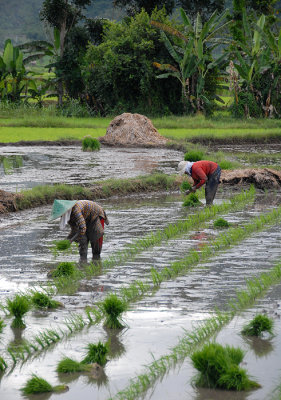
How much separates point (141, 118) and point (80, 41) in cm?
1184

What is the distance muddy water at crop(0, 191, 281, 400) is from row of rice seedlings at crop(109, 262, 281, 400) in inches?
3.4

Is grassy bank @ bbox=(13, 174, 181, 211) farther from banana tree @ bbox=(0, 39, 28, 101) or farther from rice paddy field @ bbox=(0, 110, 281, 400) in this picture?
banana tree @ bbox=(0, 39, 28, 101)

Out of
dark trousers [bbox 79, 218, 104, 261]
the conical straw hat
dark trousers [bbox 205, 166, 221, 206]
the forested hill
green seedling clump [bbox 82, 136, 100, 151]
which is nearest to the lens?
the conical straw hat

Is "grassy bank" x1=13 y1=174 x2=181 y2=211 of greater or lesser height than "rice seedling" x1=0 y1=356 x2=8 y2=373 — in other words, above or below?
below

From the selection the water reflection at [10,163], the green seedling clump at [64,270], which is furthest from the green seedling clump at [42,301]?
the water reflection at [10,163]

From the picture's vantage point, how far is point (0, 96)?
96.0 ft

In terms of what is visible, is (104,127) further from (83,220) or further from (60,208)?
(60,208)

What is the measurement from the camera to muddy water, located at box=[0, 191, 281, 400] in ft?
12.6

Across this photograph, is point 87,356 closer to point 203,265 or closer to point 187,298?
point 187,298

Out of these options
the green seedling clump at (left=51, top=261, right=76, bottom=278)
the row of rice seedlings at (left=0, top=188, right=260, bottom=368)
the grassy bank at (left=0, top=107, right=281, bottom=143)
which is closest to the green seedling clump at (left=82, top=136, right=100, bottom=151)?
the grassy bank at (left=0, top=107, right=281, bottom=143)

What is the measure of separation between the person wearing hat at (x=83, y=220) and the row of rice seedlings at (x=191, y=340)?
1723mm

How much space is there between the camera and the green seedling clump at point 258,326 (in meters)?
4.41

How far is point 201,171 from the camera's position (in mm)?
9531

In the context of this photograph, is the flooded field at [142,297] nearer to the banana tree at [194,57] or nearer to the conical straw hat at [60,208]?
the conical straw hat at [60,208]
